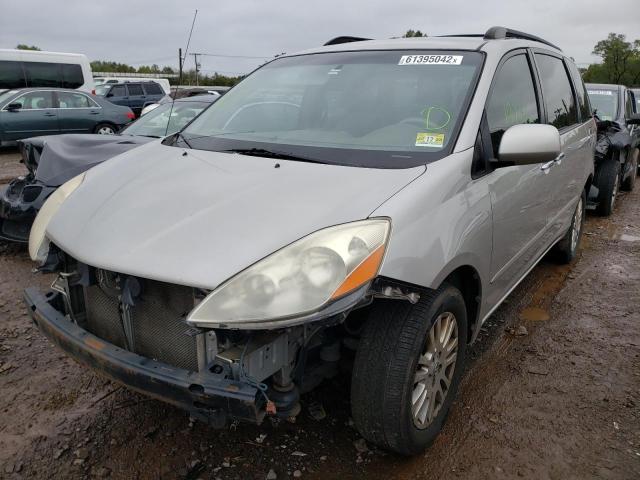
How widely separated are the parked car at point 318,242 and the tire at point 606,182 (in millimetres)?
4284

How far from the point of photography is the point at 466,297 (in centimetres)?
261

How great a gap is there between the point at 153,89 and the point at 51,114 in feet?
24.4

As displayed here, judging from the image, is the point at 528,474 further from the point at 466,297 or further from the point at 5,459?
the point at 5,459

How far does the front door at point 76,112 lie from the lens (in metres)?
12.4

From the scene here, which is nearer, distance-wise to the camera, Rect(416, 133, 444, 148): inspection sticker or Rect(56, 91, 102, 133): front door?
Rect(416, 133, 444, 148): inspection sticker

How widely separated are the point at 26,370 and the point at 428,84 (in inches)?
107

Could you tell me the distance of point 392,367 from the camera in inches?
80.0

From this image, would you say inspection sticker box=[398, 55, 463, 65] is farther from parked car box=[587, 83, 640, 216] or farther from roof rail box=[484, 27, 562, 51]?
parked car box=[587, 83, 640, 216]

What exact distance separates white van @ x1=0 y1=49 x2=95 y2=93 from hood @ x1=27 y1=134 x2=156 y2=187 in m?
12.2

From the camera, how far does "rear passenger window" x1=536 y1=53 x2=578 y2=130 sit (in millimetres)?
3576

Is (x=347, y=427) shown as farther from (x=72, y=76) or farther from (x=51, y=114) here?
(x=72, y=76)

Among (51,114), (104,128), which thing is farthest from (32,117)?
(104,128)

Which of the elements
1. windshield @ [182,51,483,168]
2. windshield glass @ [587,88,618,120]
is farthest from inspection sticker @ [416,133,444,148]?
windshield glass @ [587,88,618,120]

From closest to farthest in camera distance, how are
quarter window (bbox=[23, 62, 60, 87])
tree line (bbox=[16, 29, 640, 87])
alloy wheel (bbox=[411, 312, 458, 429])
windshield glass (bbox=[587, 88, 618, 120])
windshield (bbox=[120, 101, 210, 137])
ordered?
alloy wheel (bbox=[411, 312, 458, 429]) → windshield (bbox=[120, 101, 210, 137]) → windshield glass (bbox=[587, 88, 618, 120]) → quarter window (bbox=[23, 62, 60, 87]) → tree line (bbox=[16, 29, 640, 87])
